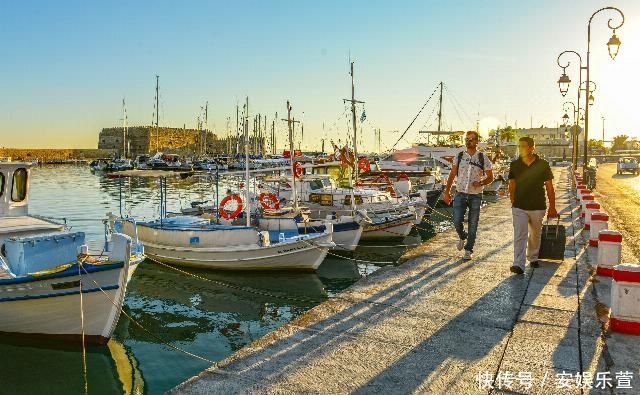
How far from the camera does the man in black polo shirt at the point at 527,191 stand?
8.83 m

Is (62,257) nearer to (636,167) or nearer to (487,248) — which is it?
(487,248)

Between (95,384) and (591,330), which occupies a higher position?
(591,330)

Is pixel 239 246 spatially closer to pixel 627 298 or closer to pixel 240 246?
pixel 240 246

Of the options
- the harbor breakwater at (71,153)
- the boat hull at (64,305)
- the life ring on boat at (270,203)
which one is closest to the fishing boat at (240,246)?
the life ring on boat at (270,203)

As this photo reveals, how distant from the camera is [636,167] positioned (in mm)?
60750

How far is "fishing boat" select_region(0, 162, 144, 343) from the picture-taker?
9297 mm

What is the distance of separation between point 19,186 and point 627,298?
525 inches

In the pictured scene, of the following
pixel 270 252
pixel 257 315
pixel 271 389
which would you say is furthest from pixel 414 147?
pixel 271 389

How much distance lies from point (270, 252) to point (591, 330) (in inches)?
414

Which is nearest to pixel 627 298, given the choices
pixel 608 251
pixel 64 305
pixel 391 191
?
pixel 608 251

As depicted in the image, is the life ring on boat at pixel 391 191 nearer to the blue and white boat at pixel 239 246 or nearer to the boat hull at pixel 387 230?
the boat hull at pixel 387 230

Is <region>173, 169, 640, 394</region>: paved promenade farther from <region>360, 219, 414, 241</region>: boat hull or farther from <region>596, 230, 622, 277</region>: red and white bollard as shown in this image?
<region>360, 219, 414, 241</region>: boat hull

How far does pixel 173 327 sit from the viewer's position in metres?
11.9

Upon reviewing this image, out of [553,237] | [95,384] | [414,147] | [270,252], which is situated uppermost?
[414,147]
